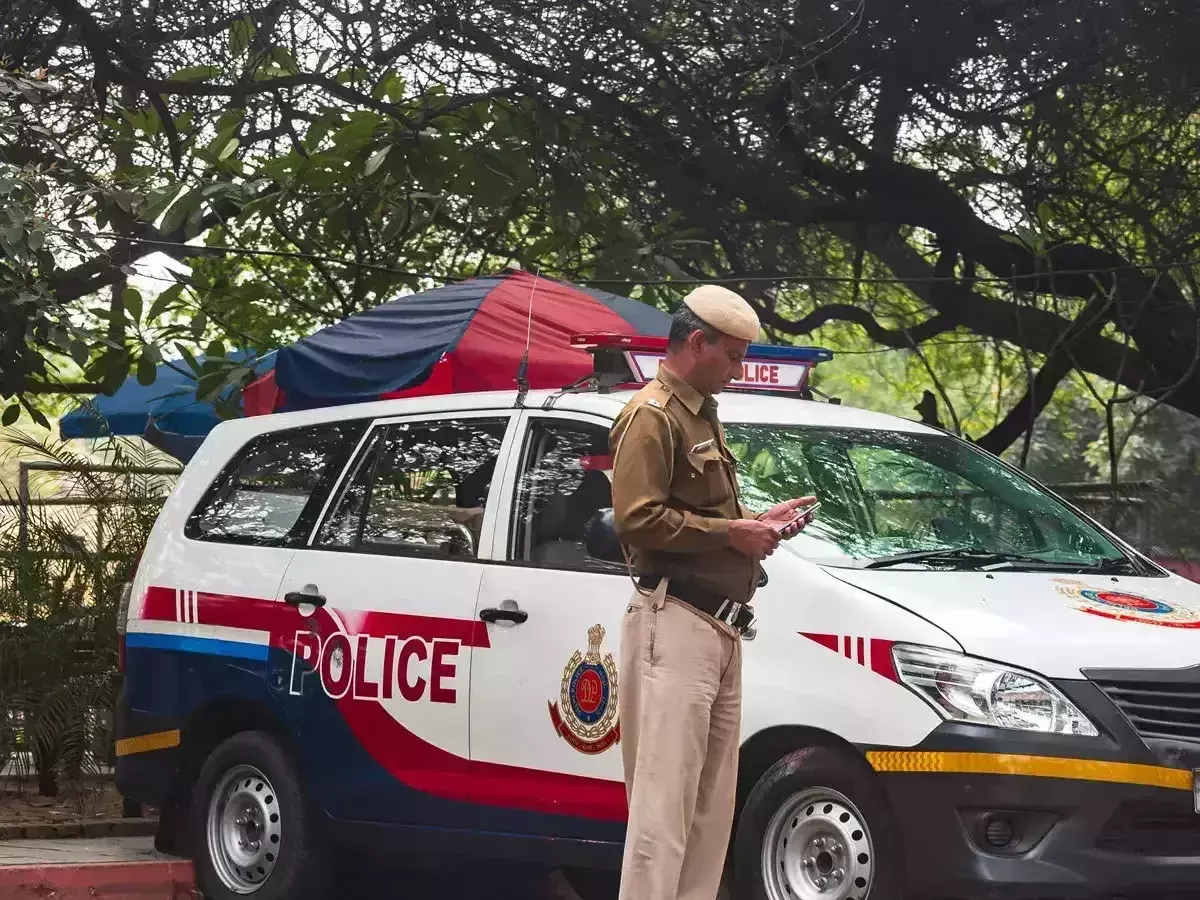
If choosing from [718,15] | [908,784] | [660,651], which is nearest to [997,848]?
[908,784]

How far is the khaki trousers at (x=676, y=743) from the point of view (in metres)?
4.52

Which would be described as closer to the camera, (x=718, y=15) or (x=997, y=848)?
(x=997, y=848)

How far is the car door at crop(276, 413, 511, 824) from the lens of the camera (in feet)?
19.2

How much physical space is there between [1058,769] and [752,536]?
104 cm

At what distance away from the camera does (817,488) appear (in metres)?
5.63

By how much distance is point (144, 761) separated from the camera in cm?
690

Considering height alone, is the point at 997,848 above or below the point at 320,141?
below

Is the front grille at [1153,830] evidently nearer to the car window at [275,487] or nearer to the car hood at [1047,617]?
the car hood at [1047,617]

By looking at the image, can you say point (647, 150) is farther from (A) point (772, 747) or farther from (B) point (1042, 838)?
(B) point (1042, 838)

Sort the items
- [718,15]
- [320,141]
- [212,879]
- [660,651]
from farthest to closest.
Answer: [718,15]
[320,141]
[212,879]
[660,651]

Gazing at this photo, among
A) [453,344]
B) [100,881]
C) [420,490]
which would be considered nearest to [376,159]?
[453,344]

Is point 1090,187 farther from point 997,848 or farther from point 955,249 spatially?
point 997,848

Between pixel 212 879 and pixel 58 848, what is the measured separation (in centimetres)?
133

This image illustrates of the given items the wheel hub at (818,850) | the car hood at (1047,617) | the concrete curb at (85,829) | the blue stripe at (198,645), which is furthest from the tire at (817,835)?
the concrete curb at (85,829)
